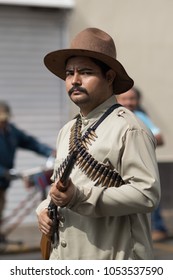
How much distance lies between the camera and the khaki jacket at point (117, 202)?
10.7ft

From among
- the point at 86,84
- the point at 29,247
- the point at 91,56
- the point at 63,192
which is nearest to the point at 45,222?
the point at 63,192

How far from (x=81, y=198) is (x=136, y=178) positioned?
0.82 feet

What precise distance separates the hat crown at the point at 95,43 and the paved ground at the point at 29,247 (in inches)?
190

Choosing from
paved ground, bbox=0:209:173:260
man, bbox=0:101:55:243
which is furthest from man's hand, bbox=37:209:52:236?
man, bbox=0:101:55:243

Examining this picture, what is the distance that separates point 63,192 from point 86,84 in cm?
53

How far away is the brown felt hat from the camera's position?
3436mm

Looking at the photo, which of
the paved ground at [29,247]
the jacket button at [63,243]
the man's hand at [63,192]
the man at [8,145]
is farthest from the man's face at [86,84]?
the man at [8,145]

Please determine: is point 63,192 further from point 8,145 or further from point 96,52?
point 8,145

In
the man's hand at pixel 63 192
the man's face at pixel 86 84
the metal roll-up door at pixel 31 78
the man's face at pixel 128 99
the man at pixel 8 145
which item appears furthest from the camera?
the metal roll-up door at pixel 31 78

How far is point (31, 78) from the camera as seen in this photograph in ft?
39.2

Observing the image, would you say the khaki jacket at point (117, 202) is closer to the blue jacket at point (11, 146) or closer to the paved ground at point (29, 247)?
the paved ground at point (29, 247)

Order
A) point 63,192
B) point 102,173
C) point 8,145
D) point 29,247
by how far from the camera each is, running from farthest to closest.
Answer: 1. point 29,247
2. point 8,145
3. point 102,173
4. point 63,192

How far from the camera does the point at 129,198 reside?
128 inches

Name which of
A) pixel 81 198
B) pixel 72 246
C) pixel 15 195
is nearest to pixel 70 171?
pixel 81 198
